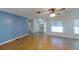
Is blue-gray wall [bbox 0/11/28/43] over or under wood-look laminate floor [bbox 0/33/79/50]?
over

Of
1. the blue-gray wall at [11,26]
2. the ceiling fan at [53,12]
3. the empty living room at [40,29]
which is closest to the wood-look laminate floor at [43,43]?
the empty living room at [40,29]

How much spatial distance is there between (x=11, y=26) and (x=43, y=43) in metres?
0.72

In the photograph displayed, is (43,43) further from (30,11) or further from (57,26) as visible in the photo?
(30,11)

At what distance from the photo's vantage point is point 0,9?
1.72 meters

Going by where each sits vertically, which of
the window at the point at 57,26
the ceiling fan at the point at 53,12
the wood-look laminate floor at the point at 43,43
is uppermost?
the ceiling fan at the point at 53,12

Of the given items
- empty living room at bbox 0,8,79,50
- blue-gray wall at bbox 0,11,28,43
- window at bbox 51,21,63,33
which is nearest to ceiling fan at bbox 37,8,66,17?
empty living room at bbox 0,8,79,50

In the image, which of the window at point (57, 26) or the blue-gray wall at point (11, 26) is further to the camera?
the window at point (57, 26)

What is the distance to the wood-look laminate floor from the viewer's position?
1.77 metres

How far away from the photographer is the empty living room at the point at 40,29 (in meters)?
1.74

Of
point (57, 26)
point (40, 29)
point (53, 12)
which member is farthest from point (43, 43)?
point (53, 12)

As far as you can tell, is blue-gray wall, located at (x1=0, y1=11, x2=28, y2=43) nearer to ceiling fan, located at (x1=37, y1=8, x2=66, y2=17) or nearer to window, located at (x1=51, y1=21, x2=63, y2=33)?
ceiling fan, located at (x1=37, y1=8, x2=66, y2=17)

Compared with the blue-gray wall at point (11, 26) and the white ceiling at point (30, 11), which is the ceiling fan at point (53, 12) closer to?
the white ceiling at point (30, 11)

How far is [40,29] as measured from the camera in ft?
6.15
